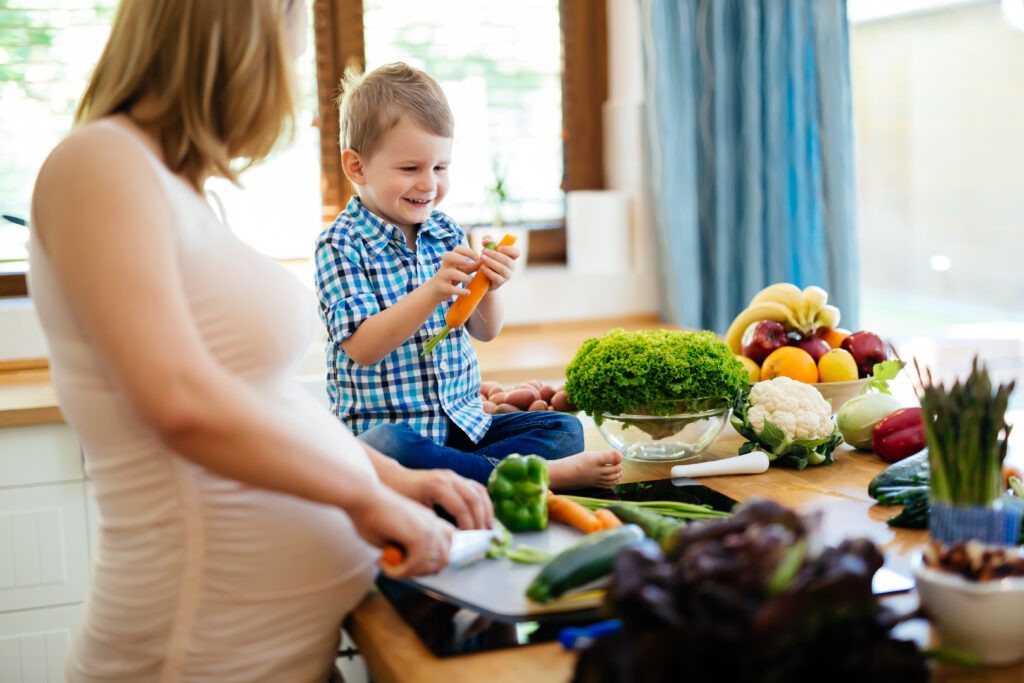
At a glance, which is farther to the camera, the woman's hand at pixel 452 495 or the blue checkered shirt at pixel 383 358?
the blue checkered shirt at pixel 383 358

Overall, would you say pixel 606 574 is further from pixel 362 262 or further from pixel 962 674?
pixel 362 262

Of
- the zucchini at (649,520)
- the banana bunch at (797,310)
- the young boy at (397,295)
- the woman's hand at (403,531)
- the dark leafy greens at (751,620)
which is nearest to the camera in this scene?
the dark leafy greens at (751,620)

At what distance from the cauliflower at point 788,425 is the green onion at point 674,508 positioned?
31cm

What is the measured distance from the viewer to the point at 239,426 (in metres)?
0.95

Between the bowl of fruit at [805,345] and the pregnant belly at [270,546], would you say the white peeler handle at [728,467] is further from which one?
the pregnant belly at [270,546]

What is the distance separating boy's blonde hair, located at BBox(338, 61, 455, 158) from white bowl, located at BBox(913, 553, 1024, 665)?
3.77ft

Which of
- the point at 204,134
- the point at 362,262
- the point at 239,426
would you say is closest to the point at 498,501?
the point at 239,426

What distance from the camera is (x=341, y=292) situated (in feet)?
5.86

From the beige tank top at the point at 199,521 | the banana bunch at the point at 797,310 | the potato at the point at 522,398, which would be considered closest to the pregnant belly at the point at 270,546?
the beige tank top at the point at 199,521

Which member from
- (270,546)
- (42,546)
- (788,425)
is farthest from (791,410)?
(42,546)

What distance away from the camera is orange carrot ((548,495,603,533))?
4.11 feet

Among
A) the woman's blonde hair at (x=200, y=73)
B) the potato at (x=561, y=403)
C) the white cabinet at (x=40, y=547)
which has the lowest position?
the white cabinet at (x=40, y=547)

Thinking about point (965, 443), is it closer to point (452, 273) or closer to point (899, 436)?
point (899, 436)

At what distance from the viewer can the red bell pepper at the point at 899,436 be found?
1.64 m
